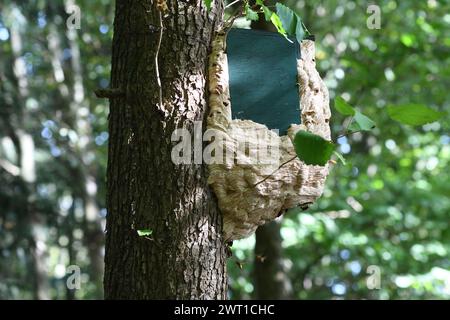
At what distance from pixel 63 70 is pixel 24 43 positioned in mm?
676

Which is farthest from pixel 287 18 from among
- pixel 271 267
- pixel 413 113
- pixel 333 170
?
pixel 333 170

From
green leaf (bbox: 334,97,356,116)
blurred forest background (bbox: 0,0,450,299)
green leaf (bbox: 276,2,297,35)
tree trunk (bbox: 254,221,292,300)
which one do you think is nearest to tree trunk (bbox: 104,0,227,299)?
green leaf (bbox: 276,2,297,35)

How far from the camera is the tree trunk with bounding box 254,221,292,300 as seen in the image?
5.21 metres

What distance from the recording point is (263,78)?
2465 millimetres

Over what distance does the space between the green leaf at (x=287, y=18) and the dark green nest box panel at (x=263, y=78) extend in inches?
12.0

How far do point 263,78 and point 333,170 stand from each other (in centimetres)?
517

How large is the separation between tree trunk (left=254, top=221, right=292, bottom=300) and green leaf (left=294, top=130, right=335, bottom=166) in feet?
11.0

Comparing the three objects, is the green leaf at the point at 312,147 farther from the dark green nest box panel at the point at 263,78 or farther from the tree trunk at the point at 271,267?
the tree trunk at the point at 271,267

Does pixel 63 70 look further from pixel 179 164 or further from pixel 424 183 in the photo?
pixel 179 164

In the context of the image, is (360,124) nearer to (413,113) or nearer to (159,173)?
(413,113)

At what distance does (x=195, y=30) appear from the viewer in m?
2.32

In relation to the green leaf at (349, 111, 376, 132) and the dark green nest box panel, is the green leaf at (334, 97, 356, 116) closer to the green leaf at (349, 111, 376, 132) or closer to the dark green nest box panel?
the green leaf at (349, 111, 376, 132)

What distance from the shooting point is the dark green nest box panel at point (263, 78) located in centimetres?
242
